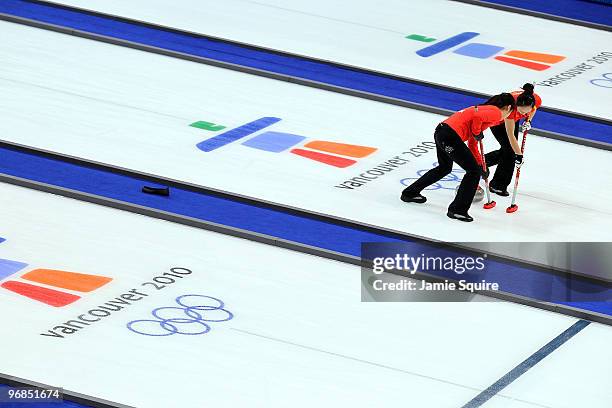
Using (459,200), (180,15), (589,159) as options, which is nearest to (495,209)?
(459,200)

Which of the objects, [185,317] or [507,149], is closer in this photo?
[185,317]

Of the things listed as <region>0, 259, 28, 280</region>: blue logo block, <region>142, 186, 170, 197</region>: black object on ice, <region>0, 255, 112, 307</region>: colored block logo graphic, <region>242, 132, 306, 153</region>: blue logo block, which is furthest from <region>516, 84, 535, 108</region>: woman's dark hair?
<region>0, 259, 28, 280</region>: blue logo block

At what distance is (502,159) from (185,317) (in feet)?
11.2

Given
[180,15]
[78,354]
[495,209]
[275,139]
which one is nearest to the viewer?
[78,354]

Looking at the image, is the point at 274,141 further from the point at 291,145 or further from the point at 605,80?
the point at 605,80

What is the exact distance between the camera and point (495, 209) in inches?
426

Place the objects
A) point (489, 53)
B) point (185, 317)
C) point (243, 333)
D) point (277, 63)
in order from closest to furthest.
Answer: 1. point (243, 333)
2. point (185, 317)
3. point (277, 63)
4. point (489, 53)

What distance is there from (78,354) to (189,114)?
183 inches

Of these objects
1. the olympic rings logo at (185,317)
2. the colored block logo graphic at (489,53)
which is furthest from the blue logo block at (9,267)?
the colored block logo graphic at (489,53)

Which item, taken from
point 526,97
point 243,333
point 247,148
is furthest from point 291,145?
point 243,333

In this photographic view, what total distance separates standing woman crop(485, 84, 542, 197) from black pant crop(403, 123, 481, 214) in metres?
0.39

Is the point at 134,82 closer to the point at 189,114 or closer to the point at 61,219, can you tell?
the point at 189,114

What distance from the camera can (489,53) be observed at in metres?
14.7

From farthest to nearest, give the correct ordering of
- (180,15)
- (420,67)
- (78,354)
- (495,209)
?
(180,15)
(420,67)
(495,209)
(78,354)
